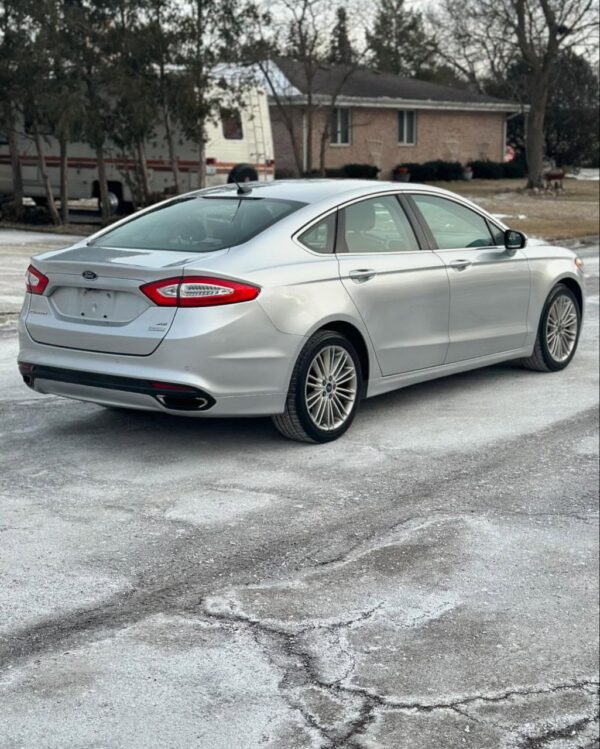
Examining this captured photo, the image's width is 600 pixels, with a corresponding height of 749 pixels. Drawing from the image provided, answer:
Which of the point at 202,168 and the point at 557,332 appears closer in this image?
the point at 557,332

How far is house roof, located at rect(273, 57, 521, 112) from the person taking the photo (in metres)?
43.6

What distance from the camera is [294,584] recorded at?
5000 millimetres

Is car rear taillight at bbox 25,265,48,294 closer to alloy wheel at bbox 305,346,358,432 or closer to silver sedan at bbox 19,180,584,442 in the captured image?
silver sedan at bbox 19,180,584,442

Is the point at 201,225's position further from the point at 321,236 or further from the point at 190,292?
the point at 190,292

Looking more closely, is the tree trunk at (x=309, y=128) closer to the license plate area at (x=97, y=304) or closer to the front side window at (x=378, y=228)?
the front side window at (x=378, y=228)

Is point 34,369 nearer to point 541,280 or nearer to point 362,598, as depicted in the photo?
point 362,598

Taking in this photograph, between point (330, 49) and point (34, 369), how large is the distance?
27.9 metres

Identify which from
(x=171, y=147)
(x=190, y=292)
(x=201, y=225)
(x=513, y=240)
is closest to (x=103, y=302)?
(x=190, y=292)

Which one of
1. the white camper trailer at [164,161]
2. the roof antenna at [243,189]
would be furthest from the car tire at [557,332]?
the white camper trailer at [164,161]

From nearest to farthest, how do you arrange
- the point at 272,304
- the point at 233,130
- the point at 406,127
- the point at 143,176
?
1. the point at 272,304
2. the point at 143,176
3. the point at 233,130
4. the point at 406,127

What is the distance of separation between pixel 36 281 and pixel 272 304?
148cm

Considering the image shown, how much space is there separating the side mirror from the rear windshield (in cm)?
204

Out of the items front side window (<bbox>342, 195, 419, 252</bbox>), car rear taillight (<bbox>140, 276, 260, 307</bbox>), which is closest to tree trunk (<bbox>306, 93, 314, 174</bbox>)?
front side window (<bbox>342, 195, 419, 252</bbox>)

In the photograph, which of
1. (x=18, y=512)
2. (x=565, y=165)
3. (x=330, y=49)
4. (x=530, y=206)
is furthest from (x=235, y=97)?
(x=565, y=165)
